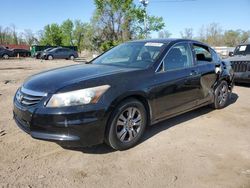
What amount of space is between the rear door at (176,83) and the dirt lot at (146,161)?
467 millimetres

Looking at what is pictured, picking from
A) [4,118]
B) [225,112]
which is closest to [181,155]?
[225,112]

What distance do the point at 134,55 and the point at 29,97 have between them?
203 centimetres

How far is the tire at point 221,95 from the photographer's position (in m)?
6.46

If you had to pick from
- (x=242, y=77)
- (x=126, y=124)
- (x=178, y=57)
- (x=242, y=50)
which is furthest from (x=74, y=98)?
(x=242, y=50)

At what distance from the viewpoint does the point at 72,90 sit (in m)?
3.62

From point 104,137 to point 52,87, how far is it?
98 centimetres

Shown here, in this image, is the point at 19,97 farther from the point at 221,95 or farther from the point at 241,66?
the point at 241,66

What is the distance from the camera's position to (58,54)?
35.3 m

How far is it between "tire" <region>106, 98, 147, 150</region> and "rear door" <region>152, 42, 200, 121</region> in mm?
331

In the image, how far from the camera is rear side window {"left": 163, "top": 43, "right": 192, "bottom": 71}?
15.9ft

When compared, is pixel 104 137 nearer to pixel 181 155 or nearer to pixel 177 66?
pixel 181 155

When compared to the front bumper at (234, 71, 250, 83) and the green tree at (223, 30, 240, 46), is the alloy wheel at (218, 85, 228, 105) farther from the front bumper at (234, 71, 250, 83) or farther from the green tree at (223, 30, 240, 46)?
the green tree at (223, 30, 240, 46)

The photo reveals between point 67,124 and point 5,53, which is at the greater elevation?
point 5,53

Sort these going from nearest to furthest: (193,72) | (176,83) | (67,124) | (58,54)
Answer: (67,124) → (176,83) → (193,72) → (58,54)
